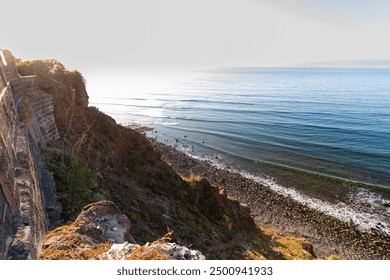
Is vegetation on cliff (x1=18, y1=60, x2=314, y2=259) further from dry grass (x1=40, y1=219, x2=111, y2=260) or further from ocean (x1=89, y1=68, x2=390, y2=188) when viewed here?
ocean (x1=89, y1=68, x2=390, y2=188)

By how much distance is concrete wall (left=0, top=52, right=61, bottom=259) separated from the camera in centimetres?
620

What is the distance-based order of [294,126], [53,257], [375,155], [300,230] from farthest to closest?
[294,126], [375,155], [300,230], [53,257]

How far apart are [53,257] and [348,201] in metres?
38.2

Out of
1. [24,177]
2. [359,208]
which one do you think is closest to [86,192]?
[24,177]

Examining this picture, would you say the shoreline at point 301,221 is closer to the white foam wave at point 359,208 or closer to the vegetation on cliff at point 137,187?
the white foam wave at point 359,208

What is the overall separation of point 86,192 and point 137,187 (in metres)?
8.16

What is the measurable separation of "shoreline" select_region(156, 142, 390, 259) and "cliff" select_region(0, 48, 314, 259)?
4.87 metres

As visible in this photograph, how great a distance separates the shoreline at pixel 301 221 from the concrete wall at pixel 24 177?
89.9 feet

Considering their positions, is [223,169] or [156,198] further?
Answer: [223,169]

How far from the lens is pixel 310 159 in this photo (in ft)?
146
